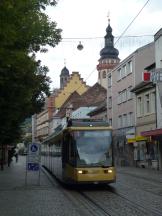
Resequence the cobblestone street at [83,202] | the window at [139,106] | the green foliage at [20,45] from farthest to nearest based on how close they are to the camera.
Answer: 1. the window at [139,106]
2. the cobblestone street at [83,202]
3. the green foliage at [20,45]

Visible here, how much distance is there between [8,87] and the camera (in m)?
24.8

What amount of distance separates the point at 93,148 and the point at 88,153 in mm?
325

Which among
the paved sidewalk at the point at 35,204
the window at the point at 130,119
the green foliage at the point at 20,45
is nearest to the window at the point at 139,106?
the window at the point at 130,119

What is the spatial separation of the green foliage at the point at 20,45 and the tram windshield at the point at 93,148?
3.52 m

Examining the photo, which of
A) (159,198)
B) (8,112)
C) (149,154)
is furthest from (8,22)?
(149,154)

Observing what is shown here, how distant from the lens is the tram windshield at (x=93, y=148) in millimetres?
24359

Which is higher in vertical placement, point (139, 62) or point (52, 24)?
point (139, 62)

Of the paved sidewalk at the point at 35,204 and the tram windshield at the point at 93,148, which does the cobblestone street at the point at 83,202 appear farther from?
the tram windshield at the point at 93,148

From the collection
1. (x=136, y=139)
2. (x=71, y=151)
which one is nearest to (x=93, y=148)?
(x=71, y=151)

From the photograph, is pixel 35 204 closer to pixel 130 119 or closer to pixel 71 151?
pixel 71 151

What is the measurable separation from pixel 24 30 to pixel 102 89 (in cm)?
9699

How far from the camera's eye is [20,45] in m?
18.6

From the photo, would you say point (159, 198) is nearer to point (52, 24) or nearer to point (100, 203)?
point (100, 203)

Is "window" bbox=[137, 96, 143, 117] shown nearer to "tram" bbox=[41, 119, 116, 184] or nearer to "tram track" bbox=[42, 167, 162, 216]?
"tram" bbox=[41, 119, 116, 184]
